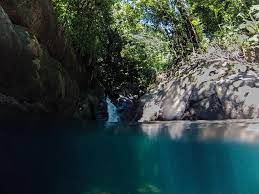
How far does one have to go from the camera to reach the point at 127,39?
19594 mm

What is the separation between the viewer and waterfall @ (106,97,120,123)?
18.7 m

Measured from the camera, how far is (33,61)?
13.1m

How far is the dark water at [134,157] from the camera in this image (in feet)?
36.0

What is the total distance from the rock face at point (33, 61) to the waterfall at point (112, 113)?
3267mm

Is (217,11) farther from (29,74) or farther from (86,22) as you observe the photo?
(29,74)

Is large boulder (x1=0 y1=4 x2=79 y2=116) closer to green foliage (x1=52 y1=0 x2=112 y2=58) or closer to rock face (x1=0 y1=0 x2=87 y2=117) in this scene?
rock face (x1=0 y1=0 x2=87 y2=117)

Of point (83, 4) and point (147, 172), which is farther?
point (83, 4)

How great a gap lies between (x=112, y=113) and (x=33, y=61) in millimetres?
6984

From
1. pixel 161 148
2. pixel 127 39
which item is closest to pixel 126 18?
pixel 127 39

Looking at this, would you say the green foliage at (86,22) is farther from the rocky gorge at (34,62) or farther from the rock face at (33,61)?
the rock face at (33,61)

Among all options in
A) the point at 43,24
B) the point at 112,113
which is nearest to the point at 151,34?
the point at 112,113

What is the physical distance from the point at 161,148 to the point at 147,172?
8.74 feet

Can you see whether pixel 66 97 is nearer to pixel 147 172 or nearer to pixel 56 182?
pixel 147 172

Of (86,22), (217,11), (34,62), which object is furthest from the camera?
(217,11)
